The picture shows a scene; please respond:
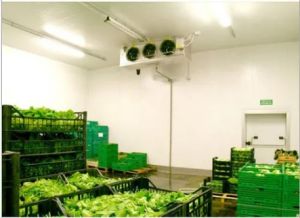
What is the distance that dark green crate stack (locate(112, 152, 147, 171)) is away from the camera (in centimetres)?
761

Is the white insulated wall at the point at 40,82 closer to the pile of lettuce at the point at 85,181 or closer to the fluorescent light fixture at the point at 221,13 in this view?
the pile of lettuce at the point at 85,181

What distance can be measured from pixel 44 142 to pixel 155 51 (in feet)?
11.3

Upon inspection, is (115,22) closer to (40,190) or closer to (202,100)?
(40,190)

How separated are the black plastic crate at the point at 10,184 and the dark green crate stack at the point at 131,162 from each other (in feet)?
19.6

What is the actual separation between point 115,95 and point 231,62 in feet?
13.1

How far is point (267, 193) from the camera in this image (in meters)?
3.54

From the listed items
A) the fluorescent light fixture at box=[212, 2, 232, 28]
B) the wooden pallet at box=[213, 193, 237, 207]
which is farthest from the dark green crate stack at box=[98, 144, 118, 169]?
the fluorescent light fixture at box=[212, 2, 232, 28]

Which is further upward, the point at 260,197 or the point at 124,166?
the point at 260,197

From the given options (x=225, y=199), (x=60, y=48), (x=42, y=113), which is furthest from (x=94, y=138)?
(x=42, y=113)

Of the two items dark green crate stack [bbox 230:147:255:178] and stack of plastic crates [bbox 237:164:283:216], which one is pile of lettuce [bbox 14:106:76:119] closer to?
stack of plastic crates [bbox 237:164:283:216]

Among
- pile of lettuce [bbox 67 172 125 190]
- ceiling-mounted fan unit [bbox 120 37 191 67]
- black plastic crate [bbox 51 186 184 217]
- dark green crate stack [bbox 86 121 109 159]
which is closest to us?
black plastic crate [bbox 51 186 184 217]

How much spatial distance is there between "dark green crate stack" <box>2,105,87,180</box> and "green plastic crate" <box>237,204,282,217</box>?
7.57 feet

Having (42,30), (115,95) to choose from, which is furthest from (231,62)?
(42,30)

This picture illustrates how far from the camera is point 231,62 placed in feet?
24.1
